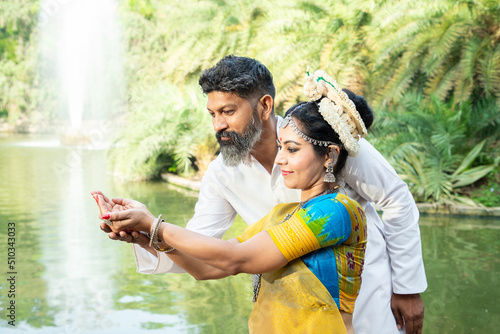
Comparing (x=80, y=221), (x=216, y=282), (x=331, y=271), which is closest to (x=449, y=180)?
(x=216, y=282)

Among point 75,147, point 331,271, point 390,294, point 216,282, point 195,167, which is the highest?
point 331,271

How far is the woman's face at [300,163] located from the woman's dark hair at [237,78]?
55 centimetres

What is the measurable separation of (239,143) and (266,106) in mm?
278

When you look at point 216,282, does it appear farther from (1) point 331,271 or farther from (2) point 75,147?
(2) point 75,147

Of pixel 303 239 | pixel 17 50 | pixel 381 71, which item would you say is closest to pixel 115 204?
pixel 303 239

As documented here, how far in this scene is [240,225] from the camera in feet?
27.0

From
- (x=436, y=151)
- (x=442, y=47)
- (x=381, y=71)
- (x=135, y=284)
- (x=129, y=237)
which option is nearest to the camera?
(x=129, y=237)

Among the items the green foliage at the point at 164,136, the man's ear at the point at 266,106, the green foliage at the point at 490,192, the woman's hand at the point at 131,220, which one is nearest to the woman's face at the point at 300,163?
the woman's hand at the point at 131,220

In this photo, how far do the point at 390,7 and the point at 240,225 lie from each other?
518cm

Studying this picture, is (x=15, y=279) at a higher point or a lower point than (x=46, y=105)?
higher

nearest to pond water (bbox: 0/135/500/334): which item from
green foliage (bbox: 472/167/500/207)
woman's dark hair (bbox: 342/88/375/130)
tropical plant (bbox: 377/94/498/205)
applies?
green foliage (bbox: 472/167/500/207)

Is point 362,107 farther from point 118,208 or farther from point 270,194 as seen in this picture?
point 118,208

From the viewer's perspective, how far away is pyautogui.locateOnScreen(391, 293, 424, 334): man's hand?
2.21 metres

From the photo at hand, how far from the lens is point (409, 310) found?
2217 mm
